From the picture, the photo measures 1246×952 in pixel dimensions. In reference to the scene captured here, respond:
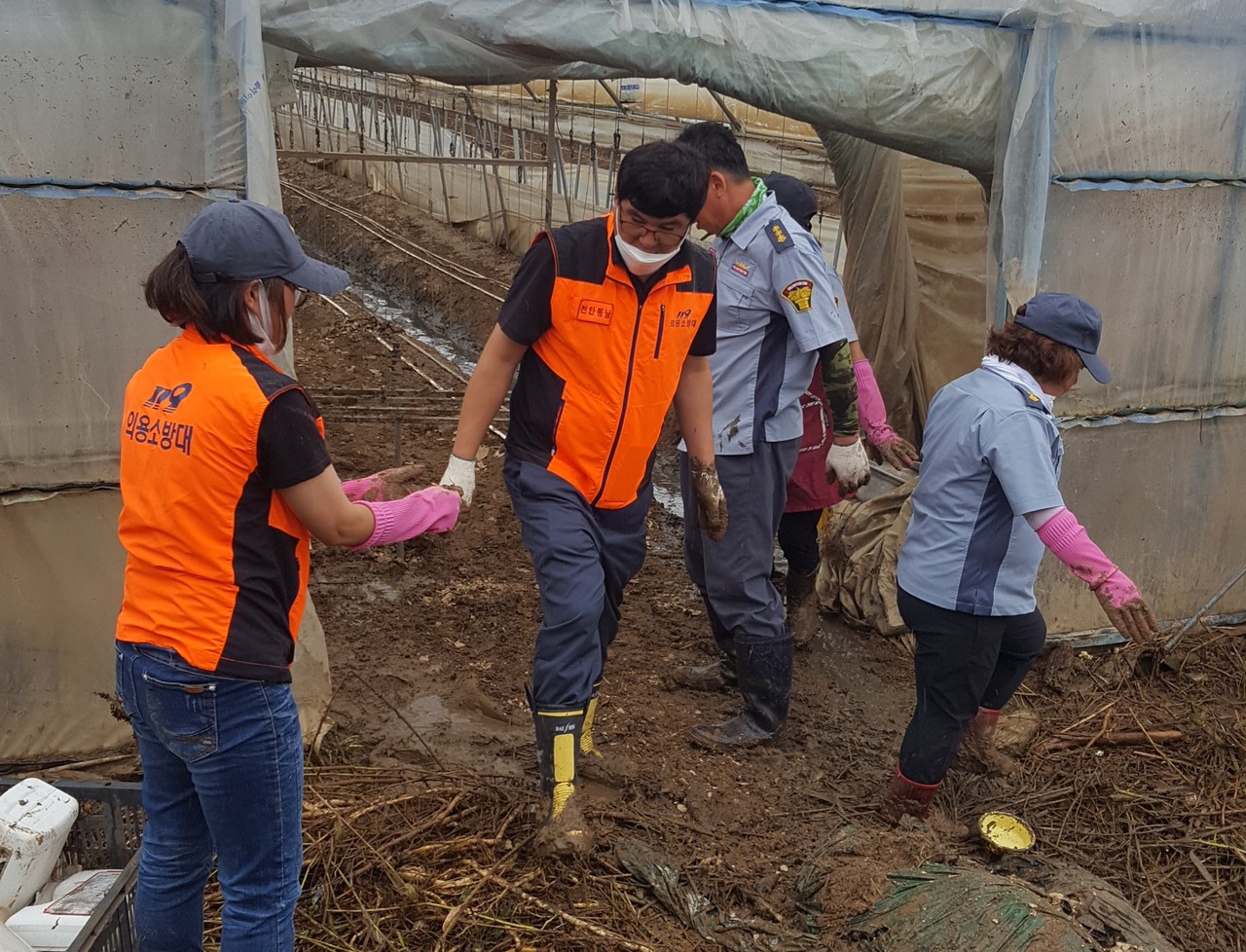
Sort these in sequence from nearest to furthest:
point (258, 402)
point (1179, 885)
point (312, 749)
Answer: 1. point (258, 402)
2. point (1179, 885)
3. point (312, 749)

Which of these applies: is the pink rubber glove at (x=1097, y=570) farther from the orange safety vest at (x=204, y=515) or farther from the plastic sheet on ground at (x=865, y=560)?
the plastic sheet on ground at (x=865, y=560)

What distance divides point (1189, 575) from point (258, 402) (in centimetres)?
441

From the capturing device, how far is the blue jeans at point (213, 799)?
2150 millimetres

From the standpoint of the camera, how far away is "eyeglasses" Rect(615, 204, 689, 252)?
9.82 feet

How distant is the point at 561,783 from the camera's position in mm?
3150

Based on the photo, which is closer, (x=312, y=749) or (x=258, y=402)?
(x=258, y=402)

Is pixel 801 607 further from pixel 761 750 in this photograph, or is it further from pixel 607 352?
pixel 607 352

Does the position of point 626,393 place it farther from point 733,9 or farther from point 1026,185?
point 1026,185

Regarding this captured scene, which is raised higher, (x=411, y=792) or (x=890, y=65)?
(x=890, y=65)

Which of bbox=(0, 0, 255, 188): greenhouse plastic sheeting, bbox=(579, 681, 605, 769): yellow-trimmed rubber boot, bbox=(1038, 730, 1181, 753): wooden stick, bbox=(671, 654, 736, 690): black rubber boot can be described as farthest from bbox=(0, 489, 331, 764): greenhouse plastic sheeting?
bbox=(1038, 730, 1181, 753): wooden stick

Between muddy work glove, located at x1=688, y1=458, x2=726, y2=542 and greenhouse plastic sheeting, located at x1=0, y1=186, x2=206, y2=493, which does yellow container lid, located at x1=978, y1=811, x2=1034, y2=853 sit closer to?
muddy work glove, located at x1=688, y1=458, x2=726, y2=542

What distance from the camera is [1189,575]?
509cm

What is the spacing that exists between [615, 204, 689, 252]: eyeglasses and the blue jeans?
1.45 metres

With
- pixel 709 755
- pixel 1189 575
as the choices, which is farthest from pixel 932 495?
pixel 1189 575
